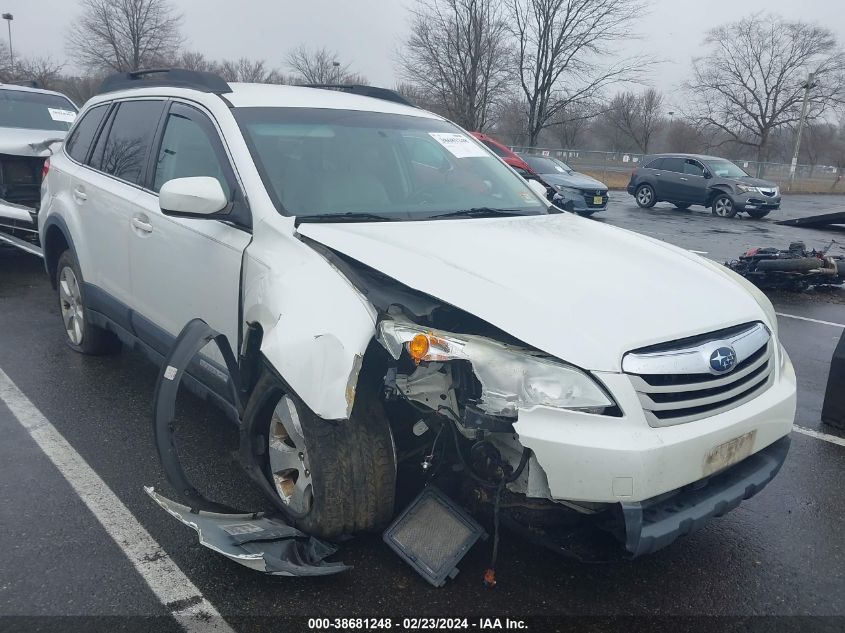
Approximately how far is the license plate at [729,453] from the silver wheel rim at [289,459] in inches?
57.4

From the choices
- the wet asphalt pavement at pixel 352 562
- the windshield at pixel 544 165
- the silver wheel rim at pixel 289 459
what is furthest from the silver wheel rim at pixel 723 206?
the silver wheel rim at pixel 289 459

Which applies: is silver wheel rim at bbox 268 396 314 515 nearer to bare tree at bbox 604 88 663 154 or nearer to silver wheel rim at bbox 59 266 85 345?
silver wheel rim at bbox 59 266 85 345

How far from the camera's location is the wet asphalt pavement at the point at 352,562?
2600mm

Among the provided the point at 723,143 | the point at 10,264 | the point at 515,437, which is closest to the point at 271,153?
the point at 515,437

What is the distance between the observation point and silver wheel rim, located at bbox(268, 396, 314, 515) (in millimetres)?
2814

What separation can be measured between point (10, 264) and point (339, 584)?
7.63 m

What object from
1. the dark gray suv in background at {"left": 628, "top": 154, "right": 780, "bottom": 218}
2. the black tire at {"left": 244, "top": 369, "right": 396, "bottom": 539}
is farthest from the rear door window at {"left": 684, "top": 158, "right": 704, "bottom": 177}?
the black tire at {"left": 244, "top": 369, "right": 396, "bottom": 539}

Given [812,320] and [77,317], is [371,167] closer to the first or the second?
[77,317]

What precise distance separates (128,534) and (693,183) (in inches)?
798

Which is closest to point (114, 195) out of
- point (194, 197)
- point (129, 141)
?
point (129, 141)

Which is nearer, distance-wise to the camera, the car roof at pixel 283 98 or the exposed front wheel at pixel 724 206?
the car roof at pixel 283 98

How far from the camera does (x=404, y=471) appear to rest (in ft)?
9.86

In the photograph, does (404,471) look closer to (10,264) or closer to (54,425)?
(54,425)

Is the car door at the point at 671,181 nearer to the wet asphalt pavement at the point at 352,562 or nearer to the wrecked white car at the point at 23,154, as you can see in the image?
the wrecked white car at the point at 23,154
